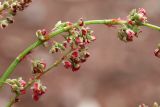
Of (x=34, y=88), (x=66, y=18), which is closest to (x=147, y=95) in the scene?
(x=66, y=18)

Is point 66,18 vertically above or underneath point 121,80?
above

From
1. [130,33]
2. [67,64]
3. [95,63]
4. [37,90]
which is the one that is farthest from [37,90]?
[95,63]

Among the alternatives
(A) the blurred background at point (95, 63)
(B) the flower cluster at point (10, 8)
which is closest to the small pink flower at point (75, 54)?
(B) the flower cluster at point (10, 8)

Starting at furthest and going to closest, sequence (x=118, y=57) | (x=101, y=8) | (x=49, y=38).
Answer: (x=101, y=8) < (x=118, y=57) < (x=49, y=38)

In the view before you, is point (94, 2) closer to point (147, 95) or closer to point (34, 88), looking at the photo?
point (147, 95)

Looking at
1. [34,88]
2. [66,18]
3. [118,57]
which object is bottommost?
[34,88]

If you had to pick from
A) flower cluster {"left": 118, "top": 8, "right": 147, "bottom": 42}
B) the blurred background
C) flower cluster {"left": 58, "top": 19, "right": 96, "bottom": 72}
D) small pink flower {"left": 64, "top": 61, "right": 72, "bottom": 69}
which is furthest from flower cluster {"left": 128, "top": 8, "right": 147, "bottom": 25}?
the blurred background

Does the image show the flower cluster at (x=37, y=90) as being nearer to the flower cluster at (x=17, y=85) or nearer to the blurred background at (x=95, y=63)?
the flower cluster at (x=17, y=85)
